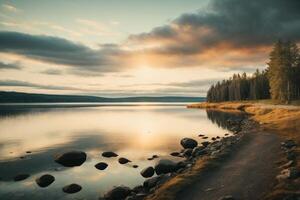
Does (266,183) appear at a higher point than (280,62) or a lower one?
lower

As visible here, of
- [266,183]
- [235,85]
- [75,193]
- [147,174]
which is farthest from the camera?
[235,85]

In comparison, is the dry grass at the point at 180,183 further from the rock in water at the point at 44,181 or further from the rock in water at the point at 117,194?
the rock in water at the point at 44,181

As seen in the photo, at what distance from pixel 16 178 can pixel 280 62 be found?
77550mm

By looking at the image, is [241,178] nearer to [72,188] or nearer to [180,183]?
[180,183]

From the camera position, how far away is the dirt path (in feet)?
48.2

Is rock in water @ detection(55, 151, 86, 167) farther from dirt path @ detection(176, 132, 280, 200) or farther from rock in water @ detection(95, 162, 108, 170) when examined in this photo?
dirt path @ detection(176, 132, 280, 200)

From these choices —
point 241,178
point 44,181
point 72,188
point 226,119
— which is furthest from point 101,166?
point 226,119

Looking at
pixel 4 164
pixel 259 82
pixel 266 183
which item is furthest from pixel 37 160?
pixel 259 82

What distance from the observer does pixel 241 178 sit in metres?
16.8

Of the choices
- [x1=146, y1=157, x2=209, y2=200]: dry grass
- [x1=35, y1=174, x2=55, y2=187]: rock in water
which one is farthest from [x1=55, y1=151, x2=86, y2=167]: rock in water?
[x1=146, y1=157, x2=209, y2=200]: dry grass

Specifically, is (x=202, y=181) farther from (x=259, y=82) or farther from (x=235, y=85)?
(x=235, y=85)

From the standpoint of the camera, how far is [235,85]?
154750 mm

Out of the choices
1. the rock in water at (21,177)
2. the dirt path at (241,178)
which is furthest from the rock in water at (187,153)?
the rock in water at (21,177)

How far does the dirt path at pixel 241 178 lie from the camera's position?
14684 mm
